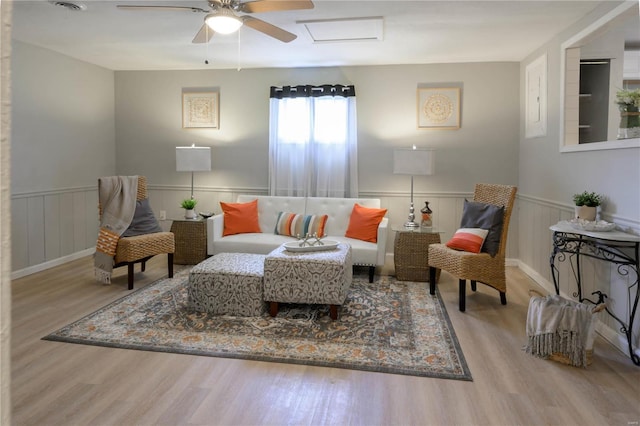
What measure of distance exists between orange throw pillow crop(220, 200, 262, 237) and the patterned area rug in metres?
1.17

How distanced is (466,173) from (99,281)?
415cm

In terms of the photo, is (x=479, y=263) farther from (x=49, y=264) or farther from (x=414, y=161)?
(x=49, y=264)

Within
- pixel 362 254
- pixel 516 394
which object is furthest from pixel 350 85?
pixel 516 394

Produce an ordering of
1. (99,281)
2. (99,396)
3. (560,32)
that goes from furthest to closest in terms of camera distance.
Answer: (99,281)
(560,32)
(99,396)

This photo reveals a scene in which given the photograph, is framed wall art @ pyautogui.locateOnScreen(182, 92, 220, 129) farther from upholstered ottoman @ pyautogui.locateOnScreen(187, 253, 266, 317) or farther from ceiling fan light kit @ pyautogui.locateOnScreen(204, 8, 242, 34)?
ceiling fan light kit @ pyautogui.locateOnScreen(204, 8, 242, 34)

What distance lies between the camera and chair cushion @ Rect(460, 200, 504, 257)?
385cm

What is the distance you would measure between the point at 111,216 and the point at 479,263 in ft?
11.1

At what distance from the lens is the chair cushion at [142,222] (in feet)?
14.6

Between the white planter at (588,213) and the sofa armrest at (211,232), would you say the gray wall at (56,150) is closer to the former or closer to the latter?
the sofa armrest at (211,232)

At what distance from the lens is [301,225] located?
4.86 m

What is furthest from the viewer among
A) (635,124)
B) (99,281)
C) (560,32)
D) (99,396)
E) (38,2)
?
(99,281)

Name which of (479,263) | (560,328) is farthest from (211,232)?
(560,328)

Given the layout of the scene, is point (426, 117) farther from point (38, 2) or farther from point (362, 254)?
point (38, 2)

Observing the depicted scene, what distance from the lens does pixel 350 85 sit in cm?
539
